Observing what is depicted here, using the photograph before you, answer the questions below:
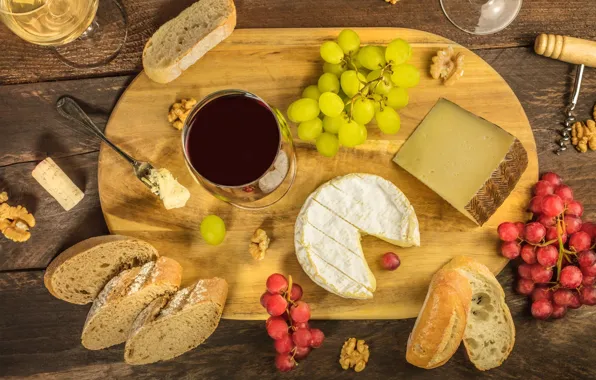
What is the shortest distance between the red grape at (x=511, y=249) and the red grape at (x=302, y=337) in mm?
577

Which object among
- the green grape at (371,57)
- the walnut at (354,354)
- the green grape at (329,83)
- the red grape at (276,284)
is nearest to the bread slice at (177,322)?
the red grape at (276,284)

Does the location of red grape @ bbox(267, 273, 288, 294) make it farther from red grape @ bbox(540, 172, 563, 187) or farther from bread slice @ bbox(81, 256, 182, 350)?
red grape @ bbox(540, 172, 563, 187)

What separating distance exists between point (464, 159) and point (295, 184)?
1.53ft

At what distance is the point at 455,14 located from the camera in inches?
66.0

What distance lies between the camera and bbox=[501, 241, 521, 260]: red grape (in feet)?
5.23

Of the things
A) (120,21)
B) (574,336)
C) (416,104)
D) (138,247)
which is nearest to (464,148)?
(416,104)

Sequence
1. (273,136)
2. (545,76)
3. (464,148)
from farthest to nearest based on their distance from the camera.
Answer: (545,76) < (464,148) < (273,136)

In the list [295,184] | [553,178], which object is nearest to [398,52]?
[295,184]

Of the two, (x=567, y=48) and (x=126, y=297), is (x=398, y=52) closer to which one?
(x=567, y=48)

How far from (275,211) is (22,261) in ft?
2.50

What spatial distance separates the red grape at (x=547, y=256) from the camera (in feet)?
5.12

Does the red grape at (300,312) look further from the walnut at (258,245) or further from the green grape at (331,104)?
the green grape at (331,104)

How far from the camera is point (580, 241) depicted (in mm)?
1573

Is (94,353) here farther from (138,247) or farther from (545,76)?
(545,76)
